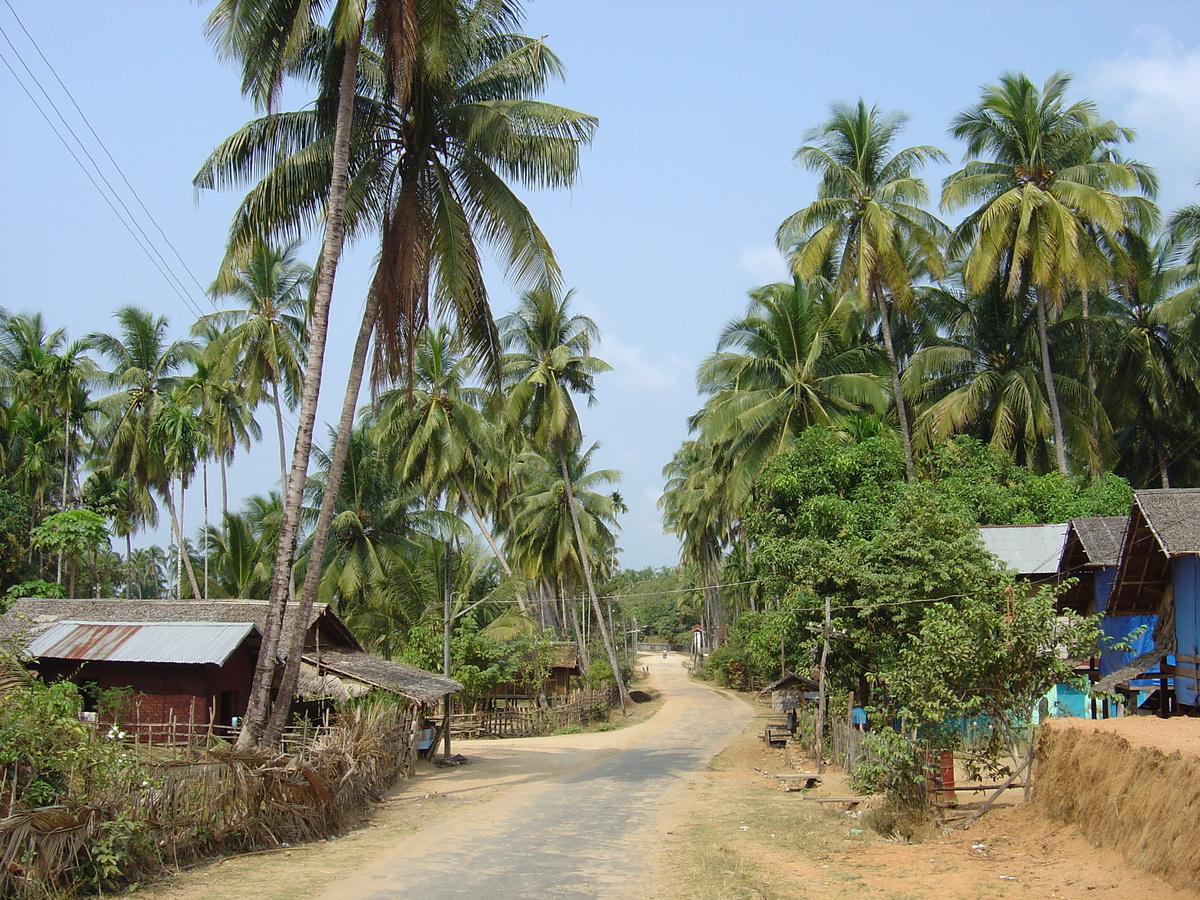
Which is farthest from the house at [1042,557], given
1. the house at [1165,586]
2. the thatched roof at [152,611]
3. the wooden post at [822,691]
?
the thatched roof at [152,611]

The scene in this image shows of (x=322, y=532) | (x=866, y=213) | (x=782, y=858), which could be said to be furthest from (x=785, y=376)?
(x=782, y=858)

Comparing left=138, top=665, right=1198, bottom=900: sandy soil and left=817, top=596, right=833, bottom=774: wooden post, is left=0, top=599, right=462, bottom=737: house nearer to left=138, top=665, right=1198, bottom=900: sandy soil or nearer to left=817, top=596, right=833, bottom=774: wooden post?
left=138, top=665, right=1198, bottom=900: sandy soil

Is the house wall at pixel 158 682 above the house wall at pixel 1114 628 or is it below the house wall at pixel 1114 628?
below

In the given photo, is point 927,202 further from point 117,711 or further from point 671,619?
point 671,619

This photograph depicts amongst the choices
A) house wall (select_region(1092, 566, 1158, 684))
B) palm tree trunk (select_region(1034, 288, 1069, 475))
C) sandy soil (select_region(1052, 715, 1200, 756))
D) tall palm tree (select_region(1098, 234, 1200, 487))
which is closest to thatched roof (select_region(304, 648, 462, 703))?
sandy soil (select_region(1052, 715, 1200, 756))

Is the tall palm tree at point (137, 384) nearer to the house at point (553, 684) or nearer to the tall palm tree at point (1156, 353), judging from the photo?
the house at point (553, 684)

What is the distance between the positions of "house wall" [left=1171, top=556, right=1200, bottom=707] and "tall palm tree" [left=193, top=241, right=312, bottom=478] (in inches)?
971

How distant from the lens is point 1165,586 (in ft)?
54.6

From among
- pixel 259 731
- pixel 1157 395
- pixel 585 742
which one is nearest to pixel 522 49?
pixel 259 731

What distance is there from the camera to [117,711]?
1619cm

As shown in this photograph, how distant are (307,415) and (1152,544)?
44.3 ft

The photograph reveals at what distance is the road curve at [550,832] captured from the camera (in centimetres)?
1056

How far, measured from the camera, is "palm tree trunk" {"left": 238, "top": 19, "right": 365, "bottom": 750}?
1456cm

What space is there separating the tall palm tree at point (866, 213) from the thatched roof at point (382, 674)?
13.6m
